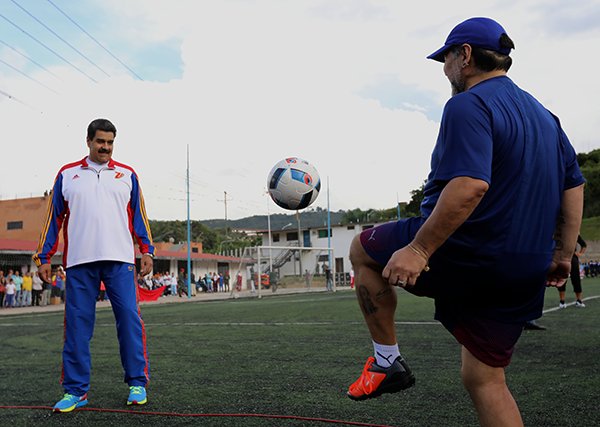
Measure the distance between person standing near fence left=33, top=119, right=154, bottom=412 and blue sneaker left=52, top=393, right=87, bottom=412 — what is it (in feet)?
0.04

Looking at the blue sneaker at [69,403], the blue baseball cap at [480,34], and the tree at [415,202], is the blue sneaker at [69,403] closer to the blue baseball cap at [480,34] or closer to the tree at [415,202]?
the blue baseball cap at [480,34]

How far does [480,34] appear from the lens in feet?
7.68

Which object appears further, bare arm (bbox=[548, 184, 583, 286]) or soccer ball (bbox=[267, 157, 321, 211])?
soccer ball (bbox=[267, 157, 321, 211])

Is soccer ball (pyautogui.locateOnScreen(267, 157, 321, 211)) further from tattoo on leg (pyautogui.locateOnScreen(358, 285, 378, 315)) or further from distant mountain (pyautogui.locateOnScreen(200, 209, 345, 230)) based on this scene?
distant mountain (pyautogui.locateOnScreen(200, 209, 345, 230))

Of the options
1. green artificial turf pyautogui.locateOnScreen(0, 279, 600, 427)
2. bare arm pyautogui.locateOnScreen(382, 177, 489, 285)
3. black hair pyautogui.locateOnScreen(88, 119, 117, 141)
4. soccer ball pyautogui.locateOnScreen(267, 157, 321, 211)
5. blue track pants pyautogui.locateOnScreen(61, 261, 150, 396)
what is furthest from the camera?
soccer ball pyautogui.locateOnScreen(267, 157, 321, 211)

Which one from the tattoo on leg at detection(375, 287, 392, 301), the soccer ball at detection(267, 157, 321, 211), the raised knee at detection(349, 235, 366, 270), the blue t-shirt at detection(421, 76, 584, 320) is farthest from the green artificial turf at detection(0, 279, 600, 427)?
the soccer ball at detection(267, 157, 321, 211)

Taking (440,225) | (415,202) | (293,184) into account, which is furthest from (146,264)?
(415,202)

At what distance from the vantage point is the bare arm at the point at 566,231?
251cm

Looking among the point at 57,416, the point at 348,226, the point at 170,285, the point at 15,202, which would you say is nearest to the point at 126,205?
the point at 57,416

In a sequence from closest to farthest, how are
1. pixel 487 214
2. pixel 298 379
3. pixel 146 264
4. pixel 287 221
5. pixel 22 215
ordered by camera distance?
pixel 487 214 → pixel 146 264 → pixel 298 379 → pixel 22 215 → pixel 287 221

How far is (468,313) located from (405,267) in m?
0.39

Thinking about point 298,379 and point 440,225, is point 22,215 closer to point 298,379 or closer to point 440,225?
point 298,379

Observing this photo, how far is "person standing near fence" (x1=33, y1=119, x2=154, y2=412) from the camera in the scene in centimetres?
414

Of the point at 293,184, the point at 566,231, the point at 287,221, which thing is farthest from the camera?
the point at 287,221
